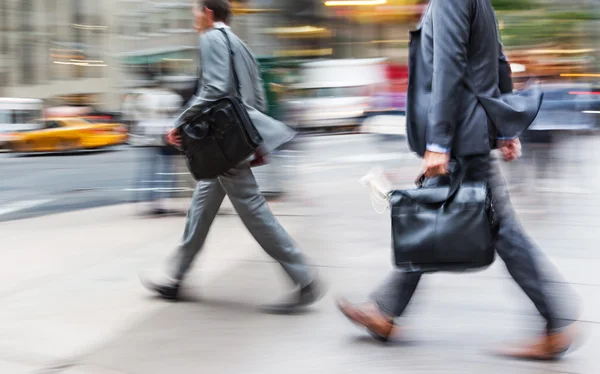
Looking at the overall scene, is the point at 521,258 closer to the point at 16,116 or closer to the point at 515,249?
the point at 515,249

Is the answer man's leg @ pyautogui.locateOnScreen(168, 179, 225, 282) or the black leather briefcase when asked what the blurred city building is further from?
the black leather briefcase

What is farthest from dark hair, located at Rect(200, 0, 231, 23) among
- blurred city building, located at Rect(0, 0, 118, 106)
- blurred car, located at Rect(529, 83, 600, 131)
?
blurred city building, located at Rect(0, 0, 118, 106)

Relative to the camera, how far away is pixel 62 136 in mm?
24750

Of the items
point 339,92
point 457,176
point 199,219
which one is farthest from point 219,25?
point 339,92

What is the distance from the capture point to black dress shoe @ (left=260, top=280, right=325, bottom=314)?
15.2 ft

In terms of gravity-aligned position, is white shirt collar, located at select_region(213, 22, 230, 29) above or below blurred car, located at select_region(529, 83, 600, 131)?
above

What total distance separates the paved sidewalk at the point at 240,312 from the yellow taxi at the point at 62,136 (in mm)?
17620

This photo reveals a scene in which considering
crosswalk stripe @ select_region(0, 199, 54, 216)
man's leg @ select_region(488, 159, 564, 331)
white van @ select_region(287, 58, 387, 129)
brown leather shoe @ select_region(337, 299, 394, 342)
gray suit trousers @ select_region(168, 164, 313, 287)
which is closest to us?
man's leg @ select_region(488, 159, 564, 331)

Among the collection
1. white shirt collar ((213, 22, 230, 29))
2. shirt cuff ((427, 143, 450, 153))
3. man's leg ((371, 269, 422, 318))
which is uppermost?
white shirt collar ((213, 22, 230, 29))

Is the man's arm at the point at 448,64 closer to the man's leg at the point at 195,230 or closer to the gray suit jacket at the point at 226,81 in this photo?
the gray suit jacket at the point at 226,81

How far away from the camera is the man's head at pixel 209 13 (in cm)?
471

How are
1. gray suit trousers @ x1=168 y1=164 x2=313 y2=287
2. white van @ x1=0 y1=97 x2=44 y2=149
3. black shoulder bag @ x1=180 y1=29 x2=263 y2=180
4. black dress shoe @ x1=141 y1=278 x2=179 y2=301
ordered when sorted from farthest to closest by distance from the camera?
white van @ x1=0 y1=97 x2=44 y2=149, black dress shoe @ x1=141 y1=278 x2=179 y2=301, gray suit trousers @ x1=168 y1=164 x2=313 y2=287, black shoulder bag @ x1=180 y1=29 x2=263 y2=180

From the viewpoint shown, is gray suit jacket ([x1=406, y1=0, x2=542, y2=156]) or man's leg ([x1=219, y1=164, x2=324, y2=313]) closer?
gray suit jacket ([x1=406, y1=0, x2=542, y2=156])

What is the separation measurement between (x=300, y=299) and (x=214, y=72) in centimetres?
136
